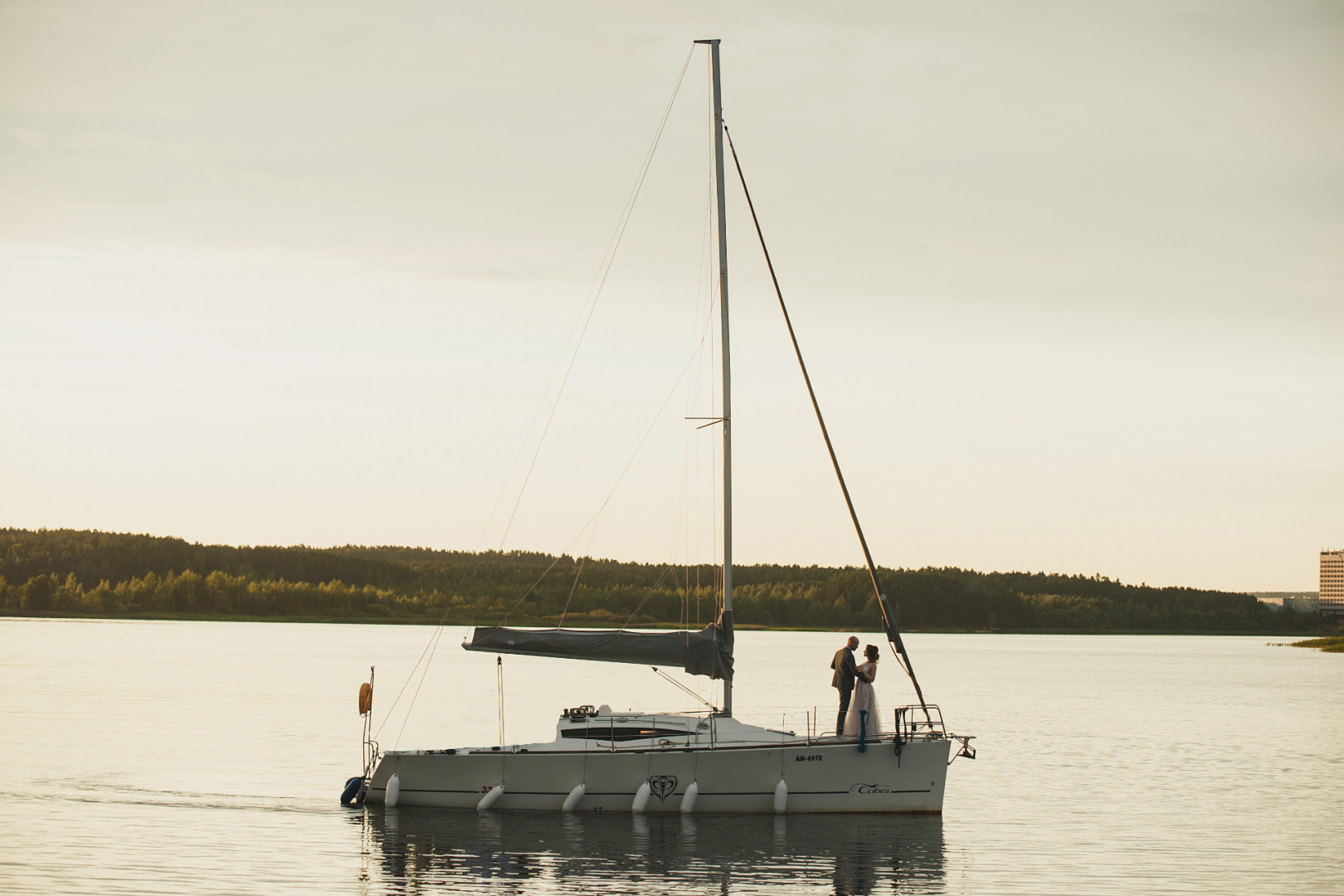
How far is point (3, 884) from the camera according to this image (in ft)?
59.3

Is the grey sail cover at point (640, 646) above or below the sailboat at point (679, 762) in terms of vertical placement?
above

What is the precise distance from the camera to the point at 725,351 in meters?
24.4

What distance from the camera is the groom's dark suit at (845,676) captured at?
77.1 ft

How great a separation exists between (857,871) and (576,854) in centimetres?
452

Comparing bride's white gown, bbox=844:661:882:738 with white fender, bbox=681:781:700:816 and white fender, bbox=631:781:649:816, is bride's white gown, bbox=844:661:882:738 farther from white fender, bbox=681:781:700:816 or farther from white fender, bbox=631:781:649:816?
white fender, bbox=631:781:649:816

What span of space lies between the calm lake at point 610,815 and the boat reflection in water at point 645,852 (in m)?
0.06

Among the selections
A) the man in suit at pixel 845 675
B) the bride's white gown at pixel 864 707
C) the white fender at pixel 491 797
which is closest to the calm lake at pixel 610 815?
the white fender at pixel 491 797

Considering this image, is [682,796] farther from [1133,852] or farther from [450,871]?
[1133,852]

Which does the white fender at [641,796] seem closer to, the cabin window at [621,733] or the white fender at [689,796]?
the white fender at [689,796]

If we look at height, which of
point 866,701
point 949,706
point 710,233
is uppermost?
point 710,233

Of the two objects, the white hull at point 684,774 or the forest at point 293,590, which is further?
the forest at point 293,590

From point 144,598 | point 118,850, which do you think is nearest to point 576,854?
point 118,850

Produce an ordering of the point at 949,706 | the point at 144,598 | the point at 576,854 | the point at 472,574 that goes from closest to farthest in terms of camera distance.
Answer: the point at 576,854 → the point at 949,706 → the point at 472,574 → the point at 144,598

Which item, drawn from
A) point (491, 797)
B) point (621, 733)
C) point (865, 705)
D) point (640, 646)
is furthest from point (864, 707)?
point (491, 797)
